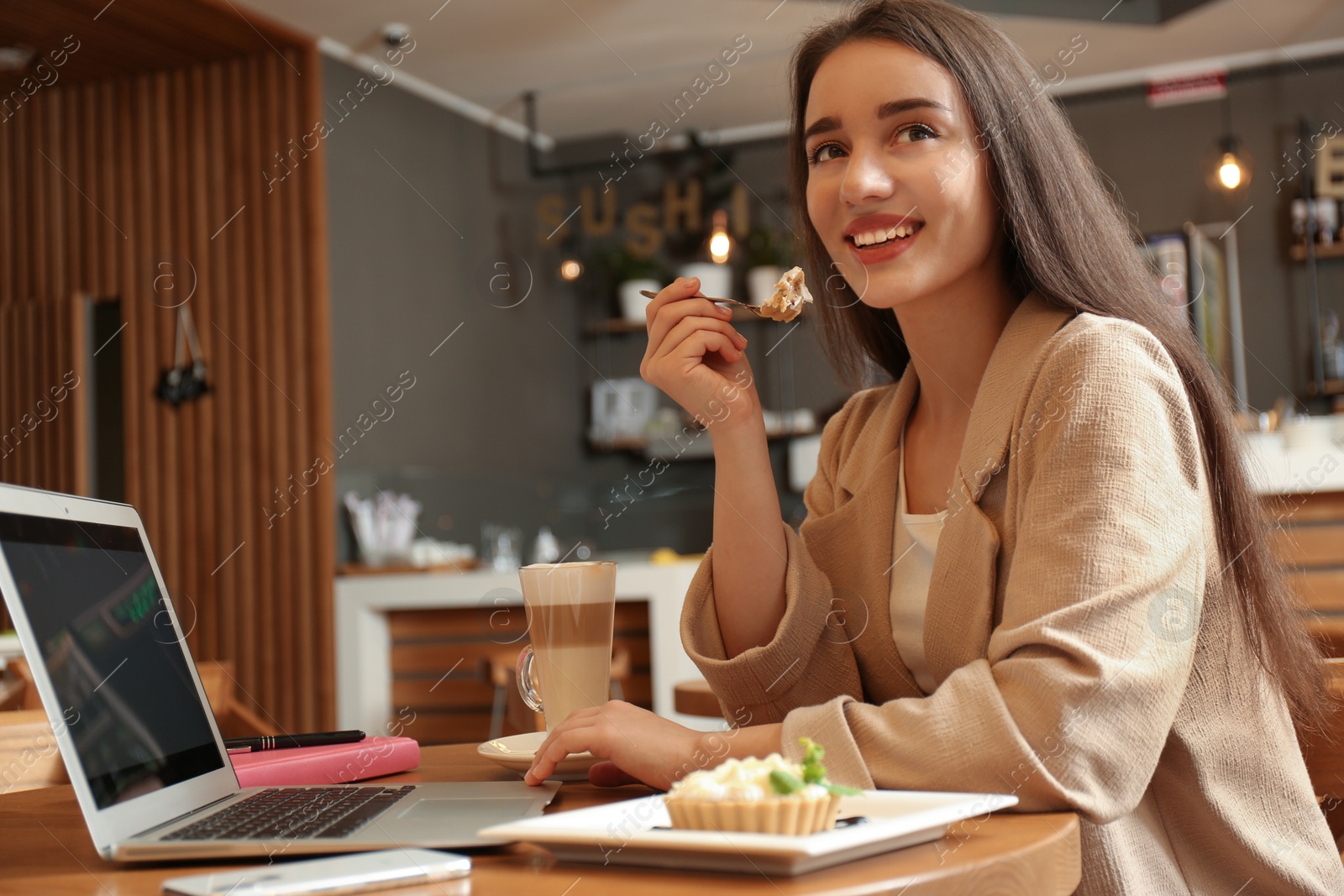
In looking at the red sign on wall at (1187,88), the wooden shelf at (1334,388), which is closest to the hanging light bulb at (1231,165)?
the red sign on wall at (1187,88)

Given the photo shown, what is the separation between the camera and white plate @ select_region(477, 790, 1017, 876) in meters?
0.69

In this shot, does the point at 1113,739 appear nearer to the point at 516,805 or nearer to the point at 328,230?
the point at 516,805


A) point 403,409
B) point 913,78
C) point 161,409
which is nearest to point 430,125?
point 403,409

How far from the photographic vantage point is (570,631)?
1225 mm

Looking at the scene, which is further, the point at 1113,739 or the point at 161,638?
the point at 161,638

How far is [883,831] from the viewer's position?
72 cm

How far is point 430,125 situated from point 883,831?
5.41 m

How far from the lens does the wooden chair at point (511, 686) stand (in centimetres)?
422

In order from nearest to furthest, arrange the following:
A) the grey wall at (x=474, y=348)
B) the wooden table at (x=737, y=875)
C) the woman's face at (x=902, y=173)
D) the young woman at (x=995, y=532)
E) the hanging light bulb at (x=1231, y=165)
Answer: the wooden table at (x=737, y=875), the young woman at (x=995, y=532), the woman's face at (x=902, y=173), the grey wall at (x=474, y=348), the hanging light bulb at (x=1231, y=165)

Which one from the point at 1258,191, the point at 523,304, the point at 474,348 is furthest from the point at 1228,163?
the point at 474,348

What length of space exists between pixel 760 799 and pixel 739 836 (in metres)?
0.04

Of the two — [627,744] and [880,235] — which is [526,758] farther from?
[880,235]

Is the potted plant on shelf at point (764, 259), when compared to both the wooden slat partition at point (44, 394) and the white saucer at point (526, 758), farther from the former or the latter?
the white saucer at point (526, 758)

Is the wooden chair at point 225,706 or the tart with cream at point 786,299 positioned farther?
the wooden chair at point 225,706
